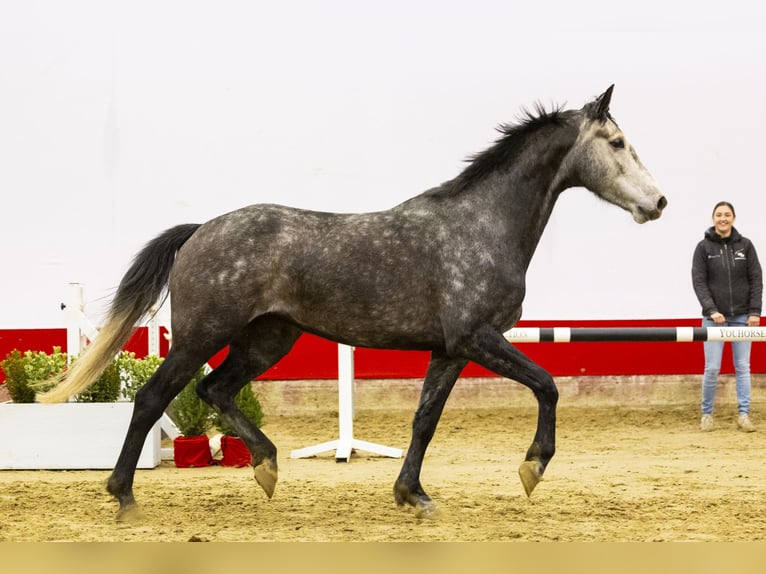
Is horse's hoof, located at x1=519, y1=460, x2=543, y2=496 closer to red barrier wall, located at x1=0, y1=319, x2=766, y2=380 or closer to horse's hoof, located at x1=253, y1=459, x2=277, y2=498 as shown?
horse's hoof, located at x1=253, y1=459, x2=277, y2=498

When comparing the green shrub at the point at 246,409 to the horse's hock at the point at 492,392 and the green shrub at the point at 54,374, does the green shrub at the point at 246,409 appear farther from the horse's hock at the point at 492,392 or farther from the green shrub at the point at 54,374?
the horse's hock at the point at 492,392

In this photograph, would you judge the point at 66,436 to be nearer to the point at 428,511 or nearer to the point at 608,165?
the point at 428,511

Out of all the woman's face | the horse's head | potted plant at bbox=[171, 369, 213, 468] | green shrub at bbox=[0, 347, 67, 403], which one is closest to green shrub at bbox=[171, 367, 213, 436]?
potted plant at bbox=[171, 369, 213, 468]

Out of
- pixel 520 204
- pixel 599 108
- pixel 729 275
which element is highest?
pixel 599 108

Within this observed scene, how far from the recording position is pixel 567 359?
32.7 ft

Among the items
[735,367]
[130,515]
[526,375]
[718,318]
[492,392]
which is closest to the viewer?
[526,375]

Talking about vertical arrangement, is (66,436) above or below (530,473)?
below

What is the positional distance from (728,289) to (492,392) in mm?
2485

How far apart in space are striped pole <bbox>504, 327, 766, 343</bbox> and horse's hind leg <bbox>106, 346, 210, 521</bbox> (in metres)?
2.87

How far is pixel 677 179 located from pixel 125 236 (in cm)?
562

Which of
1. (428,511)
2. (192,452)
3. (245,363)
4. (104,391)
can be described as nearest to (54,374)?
(104,391)

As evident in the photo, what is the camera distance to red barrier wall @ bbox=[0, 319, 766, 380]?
9883mm

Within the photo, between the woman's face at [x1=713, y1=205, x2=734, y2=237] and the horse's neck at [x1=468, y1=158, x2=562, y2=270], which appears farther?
the woman's face at [x1=713, y1=205, x2=734, y2=237]

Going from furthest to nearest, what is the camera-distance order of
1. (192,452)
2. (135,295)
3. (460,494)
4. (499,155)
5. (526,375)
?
(192,452)
(460,494)
(135,295)
(499,155)
(526,375)
